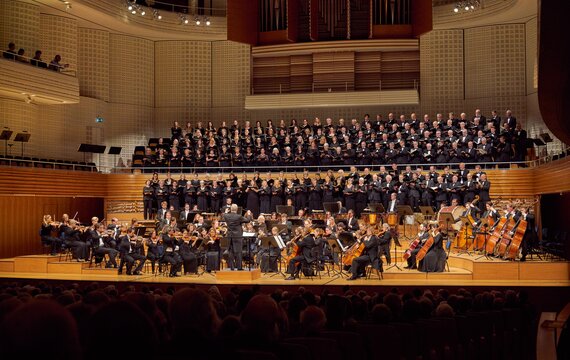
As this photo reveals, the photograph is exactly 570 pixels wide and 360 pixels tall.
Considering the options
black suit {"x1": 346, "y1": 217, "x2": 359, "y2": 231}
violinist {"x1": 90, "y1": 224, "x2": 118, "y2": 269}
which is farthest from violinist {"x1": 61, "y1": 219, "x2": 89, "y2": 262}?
black suit {"x1": 346, "y1": 217, "x2": 359, "y2": 231}

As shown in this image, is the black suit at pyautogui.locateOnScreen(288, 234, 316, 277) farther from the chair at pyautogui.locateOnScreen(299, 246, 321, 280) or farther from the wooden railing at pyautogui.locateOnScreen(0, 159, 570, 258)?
the wooden railing at pyautogui.locateOnScreen(0, 159, 570, 258)

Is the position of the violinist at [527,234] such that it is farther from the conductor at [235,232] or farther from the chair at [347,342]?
the chair at [347,342]

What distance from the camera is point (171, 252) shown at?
11602 mm

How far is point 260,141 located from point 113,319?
49.3ft

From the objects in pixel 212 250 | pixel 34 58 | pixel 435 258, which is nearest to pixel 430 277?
pixel 435 258

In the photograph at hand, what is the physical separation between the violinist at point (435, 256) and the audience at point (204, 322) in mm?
4958

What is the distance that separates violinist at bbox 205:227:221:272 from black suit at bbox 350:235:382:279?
2.48m

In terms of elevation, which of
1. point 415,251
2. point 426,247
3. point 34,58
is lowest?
point 415,251

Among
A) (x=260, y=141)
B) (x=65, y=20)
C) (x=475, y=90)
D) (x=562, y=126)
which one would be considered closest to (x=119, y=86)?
(x=65, y=20)

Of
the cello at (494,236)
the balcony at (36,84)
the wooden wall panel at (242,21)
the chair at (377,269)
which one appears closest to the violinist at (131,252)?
the chair at (377,269)

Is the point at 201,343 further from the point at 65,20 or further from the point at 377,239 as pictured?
the point at 65,20

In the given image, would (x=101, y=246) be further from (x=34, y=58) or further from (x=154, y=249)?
(x=34, y=58)

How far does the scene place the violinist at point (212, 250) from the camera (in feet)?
37.2

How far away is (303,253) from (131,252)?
3.24 meters
